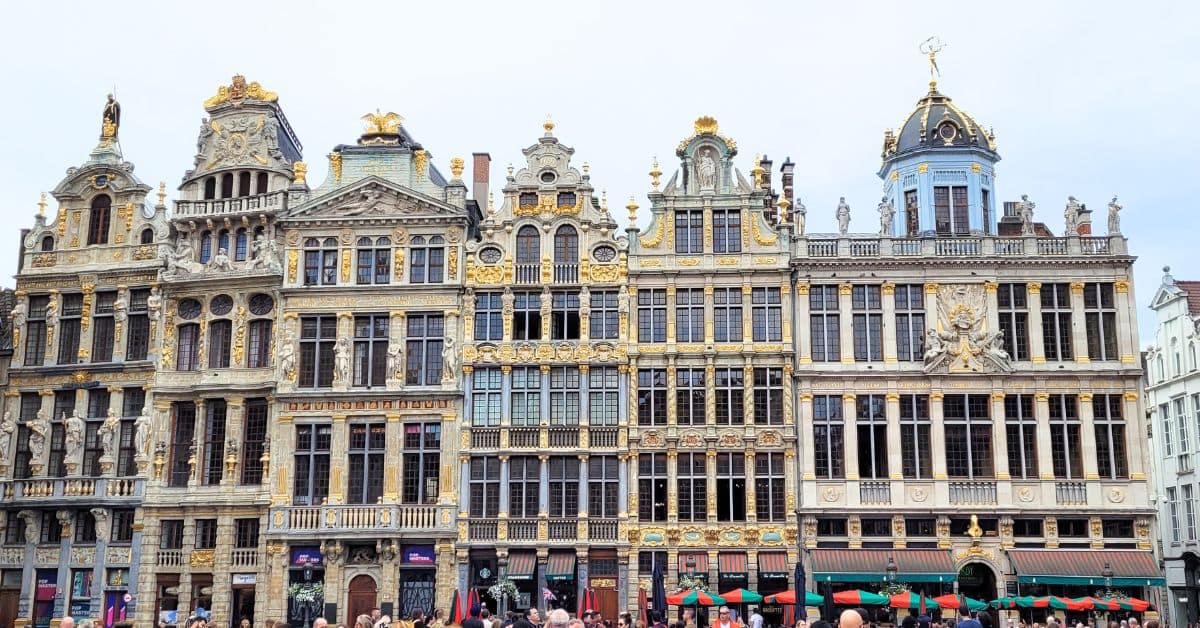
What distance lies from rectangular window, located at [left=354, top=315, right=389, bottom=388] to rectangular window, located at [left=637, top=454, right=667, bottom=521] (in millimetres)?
9079

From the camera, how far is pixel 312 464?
40500 mm

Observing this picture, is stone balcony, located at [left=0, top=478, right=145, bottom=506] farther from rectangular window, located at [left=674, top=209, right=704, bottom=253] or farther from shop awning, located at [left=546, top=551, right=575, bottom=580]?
rectangular window, located at [left=674, top=209, right=704, bottom=253]

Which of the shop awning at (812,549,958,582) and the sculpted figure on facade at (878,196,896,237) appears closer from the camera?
the shop awning at (812,549,958,582)

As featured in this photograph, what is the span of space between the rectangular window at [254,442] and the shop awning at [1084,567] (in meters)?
24.2

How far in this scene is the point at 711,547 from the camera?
3906 centimetres

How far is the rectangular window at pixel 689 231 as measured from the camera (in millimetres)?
41312

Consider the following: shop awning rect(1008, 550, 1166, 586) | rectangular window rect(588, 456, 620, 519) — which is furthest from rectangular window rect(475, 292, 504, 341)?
shop awning rect(1008, 550, 1166, 586)

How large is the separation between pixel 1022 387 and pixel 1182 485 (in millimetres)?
11369

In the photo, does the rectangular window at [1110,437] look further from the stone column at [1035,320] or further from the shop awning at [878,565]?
the shop awning at [878,565]

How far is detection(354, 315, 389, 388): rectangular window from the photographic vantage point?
135ft

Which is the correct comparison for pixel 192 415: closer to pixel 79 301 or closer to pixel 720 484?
pixel 79 301

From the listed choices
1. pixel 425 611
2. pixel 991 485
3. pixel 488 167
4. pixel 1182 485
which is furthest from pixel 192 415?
pixel 1182 485

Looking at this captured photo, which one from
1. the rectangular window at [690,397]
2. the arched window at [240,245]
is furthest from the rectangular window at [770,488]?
the arched window at [240,245]

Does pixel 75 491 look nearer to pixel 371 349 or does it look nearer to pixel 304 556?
pixel 304 556
